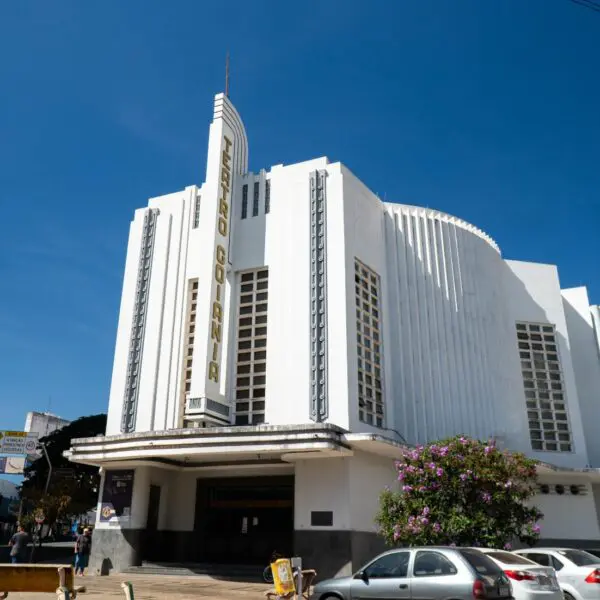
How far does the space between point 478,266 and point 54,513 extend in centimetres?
2663

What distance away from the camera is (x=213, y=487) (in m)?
23.0

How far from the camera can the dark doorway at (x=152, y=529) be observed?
71.6 feet

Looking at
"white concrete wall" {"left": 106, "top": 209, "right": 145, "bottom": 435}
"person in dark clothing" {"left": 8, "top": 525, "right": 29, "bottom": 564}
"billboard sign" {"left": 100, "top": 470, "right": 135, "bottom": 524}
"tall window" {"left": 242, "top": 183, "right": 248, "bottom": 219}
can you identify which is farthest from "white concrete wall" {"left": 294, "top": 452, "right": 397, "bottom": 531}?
"tall window" {"left": 242, "top": 183, "right": 248, "bottom": 219}

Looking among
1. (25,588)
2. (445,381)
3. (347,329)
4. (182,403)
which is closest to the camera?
(25,588)

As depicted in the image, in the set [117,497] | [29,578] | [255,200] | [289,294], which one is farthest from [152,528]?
[255,200]

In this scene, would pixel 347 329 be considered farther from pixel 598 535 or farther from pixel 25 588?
pixel 598 535

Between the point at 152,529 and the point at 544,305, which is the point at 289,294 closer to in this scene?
the point at 152,529

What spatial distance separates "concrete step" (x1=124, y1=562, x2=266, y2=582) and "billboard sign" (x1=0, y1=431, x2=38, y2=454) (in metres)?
28.7

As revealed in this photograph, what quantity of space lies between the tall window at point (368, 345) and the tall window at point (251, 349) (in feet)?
10.8

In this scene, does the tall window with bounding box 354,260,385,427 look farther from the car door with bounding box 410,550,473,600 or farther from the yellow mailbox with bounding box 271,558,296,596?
the car door with bounding box 410,550,473,600


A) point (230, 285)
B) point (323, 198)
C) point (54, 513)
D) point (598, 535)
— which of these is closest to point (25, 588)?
point (230, 285)

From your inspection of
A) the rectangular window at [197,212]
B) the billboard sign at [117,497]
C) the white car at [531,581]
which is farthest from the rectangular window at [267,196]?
the white car at [531,581]

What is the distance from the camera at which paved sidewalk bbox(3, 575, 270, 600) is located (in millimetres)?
15641

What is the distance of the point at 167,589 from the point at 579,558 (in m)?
10.5
